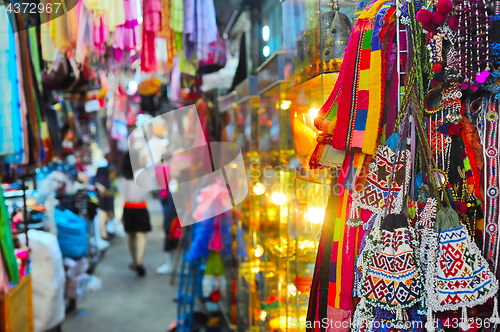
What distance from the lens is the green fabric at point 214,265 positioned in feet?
12.3

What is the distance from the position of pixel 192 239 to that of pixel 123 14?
2.14m

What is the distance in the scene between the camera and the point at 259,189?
2.93 meters

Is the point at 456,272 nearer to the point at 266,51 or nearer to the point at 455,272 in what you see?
the point at 455,272

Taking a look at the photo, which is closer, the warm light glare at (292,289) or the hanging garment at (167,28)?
the warm light glare at (292,289)

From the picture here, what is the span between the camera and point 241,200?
11.2ft

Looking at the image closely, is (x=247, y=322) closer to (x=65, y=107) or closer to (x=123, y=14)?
(x=123, y=14)

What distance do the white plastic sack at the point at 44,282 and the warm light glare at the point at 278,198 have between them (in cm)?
176

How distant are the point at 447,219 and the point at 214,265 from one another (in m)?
2.79

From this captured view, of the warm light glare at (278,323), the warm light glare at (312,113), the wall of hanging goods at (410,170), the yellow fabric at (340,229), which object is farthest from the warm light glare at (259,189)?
the yellow fabric at (340,229)

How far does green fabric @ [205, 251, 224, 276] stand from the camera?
147 inches

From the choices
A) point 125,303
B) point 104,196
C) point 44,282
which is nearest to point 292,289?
point 44,282

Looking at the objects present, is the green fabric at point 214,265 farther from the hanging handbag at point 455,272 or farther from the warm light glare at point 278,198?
the hanging handbag at point 455,272

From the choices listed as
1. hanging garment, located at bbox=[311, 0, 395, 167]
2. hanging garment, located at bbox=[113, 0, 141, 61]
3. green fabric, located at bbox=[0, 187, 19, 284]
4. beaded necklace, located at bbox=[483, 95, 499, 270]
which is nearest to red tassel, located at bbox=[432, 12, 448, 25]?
hanging garment, located at bbox=[311, 0, 395, 167]

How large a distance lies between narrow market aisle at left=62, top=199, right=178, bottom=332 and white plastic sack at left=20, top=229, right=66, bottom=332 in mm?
706
